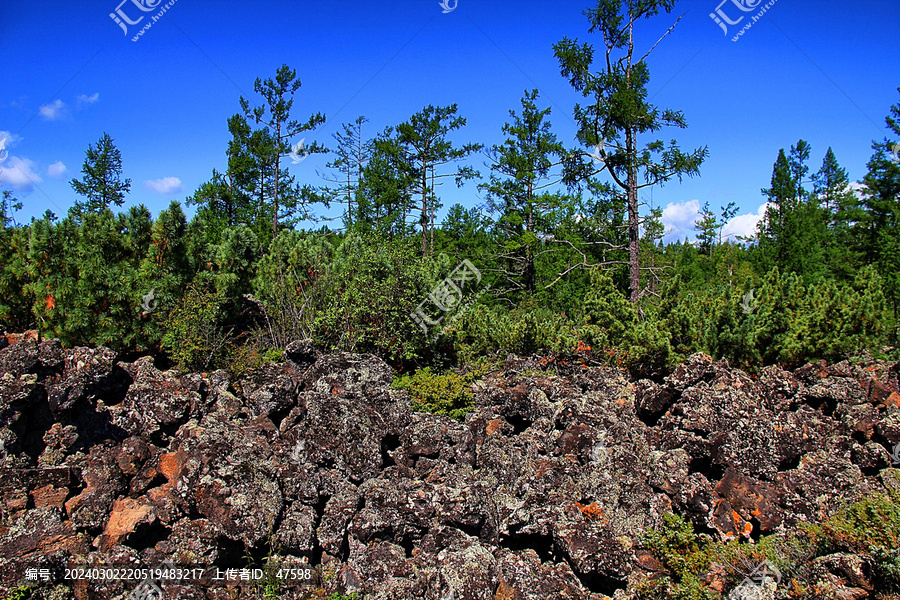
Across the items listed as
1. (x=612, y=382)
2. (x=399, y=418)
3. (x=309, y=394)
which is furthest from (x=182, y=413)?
(x=612, y=382)

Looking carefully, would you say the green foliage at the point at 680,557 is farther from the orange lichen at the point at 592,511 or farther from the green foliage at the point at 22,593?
the green foliage at the point at 22,593

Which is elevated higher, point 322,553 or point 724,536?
point 724,536

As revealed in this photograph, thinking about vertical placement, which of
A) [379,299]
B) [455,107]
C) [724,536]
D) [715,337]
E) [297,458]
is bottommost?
[724,536]

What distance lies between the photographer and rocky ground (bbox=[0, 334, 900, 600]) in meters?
5.60

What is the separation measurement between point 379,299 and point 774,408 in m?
7.38

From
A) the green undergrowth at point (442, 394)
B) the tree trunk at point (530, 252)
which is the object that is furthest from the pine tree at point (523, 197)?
the green undergrowth at point (442, 394)

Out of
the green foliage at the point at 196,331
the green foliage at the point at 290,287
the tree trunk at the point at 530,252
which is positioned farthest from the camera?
the tree trunk at the point at 530,252

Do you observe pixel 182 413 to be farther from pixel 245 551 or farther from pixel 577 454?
pixel 577 454

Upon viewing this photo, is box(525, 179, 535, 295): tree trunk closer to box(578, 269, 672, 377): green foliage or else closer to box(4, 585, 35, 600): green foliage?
box(578, 269, 672, 377): green foliage

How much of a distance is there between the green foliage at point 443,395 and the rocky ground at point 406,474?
100cm

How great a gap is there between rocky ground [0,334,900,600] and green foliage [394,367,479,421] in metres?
1.00

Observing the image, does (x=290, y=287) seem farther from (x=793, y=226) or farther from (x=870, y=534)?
(x=793, y=226)

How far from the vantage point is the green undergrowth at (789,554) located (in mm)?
4426

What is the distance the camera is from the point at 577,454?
7059 mm
